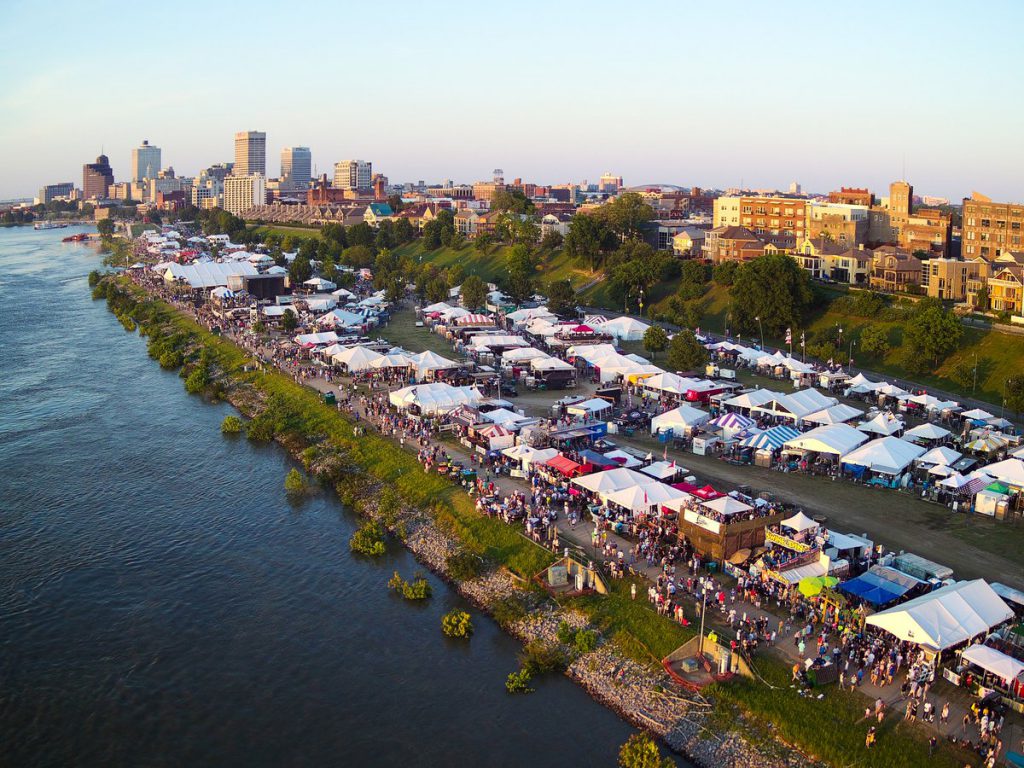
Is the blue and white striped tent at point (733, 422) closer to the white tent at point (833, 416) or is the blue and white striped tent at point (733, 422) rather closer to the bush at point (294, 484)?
the white tent at point (833, 416)

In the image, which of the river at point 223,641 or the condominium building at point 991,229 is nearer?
the river at point 223,641

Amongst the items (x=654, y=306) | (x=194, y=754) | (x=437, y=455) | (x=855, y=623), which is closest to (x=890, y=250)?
(x=654, y=306)

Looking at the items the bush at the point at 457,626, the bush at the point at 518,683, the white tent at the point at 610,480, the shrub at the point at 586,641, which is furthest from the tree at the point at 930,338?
the bush at the point at 518,683

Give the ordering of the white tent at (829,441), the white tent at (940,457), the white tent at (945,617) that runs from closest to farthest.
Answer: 1. the white tent at (945,617)
2. the white tent at (940,457)
3. the white tent at (829,441)

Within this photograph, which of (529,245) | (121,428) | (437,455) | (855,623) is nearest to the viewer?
(855,623)

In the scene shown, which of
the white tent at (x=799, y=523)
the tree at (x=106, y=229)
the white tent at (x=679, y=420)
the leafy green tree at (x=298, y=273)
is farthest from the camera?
the tree at (x=106, y=229)

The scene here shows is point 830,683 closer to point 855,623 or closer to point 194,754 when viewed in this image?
point 855,623

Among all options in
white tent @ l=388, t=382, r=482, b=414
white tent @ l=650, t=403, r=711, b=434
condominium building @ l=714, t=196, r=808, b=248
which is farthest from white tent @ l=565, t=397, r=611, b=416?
condominium building @ l=714, t=196, r=808, b=248

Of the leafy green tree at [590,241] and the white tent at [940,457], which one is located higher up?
the leafy green tree at [590,241]

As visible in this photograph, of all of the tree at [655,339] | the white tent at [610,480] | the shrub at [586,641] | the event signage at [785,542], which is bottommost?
the shrub at [586,641]
